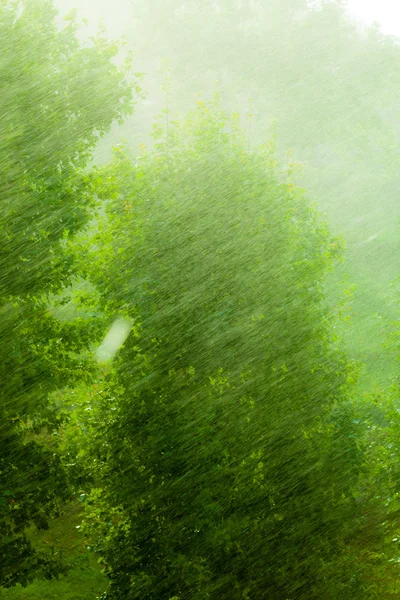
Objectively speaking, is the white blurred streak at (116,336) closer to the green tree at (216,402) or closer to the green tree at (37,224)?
the green tree at (216,402)

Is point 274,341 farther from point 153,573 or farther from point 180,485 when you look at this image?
point 153,573

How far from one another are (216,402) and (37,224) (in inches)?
203

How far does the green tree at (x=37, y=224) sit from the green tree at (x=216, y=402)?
3.93ft

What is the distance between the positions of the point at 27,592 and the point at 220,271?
12757 millimetres

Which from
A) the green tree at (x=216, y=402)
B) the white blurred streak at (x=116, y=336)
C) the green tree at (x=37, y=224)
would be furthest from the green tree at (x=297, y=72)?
the white blurred streak at (x=116, y=336)

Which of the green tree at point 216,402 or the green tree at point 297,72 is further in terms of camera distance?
the green tree at point 297,72

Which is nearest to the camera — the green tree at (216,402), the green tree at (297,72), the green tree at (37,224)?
the green tree at (37,224)

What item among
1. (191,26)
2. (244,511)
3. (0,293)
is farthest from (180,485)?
(191,26)

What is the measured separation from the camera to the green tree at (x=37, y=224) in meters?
13.1

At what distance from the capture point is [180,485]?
1442 centimetres


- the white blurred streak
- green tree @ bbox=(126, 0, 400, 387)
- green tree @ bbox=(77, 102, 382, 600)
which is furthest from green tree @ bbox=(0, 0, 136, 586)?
green tree @ bbox=(126, 0, 400, 387)

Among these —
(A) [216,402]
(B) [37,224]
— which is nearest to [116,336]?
(A) [216,402]

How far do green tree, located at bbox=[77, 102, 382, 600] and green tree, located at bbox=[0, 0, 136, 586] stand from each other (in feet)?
3.93

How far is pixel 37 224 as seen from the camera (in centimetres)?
1407
